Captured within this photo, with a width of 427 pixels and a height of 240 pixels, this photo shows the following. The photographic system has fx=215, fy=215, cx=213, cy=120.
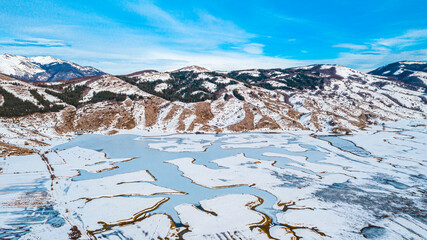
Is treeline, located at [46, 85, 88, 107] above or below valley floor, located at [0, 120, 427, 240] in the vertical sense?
above

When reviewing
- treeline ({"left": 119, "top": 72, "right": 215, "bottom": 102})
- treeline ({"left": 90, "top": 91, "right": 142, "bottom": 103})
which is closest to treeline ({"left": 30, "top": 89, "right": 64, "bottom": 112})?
treeline ({"left": 90, "top": 91, "right": 142, "bottom": 103})

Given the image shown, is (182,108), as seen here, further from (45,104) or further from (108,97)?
(45,104)

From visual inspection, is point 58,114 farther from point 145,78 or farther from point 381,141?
point 381,141

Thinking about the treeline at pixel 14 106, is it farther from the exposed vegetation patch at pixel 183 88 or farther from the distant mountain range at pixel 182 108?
the exposed vegetation patch at pixel 183 88

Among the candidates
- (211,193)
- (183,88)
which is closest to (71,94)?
(183,88)

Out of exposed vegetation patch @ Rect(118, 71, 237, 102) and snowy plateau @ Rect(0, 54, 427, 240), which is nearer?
snowy plateau @ Rect(0, 54, 427, 240)

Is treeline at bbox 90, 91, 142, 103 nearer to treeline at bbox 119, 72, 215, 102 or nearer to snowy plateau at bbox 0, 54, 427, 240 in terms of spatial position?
snowy plateau at bbox 0, 54, 427, 240
